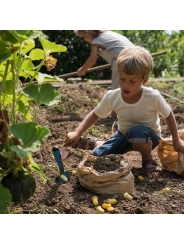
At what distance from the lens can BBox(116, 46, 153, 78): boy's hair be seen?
3.27 meters

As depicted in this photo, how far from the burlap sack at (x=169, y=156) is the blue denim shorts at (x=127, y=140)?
0.24 feet

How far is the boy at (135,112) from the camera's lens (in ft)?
10.9

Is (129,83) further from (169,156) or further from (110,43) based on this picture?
(110,43)

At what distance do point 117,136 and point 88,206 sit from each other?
999 mm

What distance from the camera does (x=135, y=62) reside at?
3273 mm

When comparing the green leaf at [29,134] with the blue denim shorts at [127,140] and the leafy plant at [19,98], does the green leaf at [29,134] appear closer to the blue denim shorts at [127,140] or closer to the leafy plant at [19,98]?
the leafy plant at [19,98]

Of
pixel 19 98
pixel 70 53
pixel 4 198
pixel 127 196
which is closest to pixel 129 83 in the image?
pixel 127 196

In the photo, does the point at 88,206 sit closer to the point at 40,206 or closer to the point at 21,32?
the point at 40,206

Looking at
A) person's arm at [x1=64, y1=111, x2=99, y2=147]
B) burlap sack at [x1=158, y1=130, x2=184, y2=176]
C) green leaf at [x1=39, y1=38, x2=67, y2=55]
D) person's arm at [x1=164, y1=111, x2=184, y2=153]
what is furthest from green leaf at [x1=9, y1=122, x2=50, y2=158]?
burlap sack at [x1=158, y1=130, x2=184, y2=176]

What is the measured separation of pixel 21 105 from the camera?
2.89 m

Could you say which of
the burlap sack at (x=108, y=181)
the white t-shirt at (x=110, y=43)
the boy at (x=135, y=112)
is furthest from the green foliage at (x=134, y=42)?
the burlap sack at (x=108, y=181)

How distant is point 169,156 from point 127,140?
1.24 ft

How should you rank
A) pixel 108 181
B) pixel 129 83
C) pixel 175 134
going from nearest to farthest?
pixel 108 181
pixel 129 83
pixel 175 134

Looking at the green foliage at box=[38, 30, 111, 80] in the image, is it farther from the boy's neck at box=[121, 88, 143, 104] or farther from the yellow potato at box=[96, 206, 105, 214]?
the yellow potato at box=[96, 206, 105, 214]
